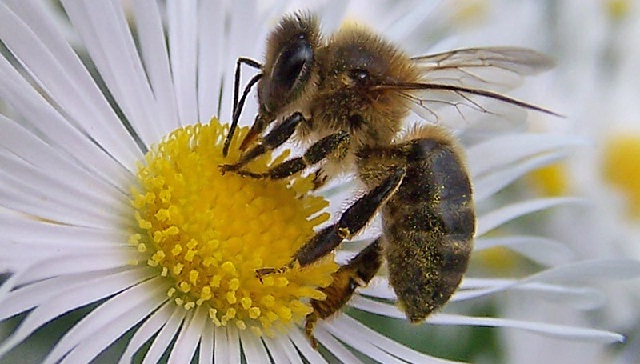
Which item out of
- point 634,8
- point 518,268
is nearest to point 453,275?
point 518,268

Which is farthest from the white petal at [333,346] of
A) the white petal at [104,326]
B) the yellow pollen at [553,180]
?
the yellow pollen at [553,180]

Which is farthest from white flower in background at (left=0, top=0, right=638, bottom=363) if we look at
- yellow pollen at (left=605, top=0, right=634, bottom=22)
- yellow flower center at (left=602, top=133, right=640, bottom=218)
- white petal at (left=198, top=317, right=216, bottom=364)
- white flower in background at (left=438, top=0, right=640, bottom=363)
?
yellow pollen at (left=605, top=0, right=634, bottom=22)

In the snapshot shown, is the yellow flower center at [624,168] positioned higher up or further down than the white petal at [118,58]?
further down

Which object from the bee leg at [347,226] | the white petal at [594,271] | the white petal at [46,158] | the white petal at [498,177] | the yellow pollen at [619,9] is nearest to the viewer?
the white petal at [46,158]

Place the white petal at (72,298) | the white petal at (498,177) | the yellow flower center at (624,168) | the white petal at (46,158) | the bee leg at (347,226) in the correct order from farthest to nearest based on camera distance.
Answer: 1. the yellow flower center at (624,168)
2. the white petal at (498,177)
3. the bee leg at (347,226)
4. the white petal at (46,158)
5. the white petal at (72,298)

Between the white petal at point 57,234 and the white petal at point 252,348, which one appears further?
the white petal at point 252,348

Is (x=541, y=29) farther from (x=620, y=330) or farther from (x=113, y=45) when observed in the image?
(x=113, y=45)

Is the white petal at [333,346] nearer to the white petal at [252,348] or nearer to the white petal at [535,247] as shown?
the white petal at [252,348]
